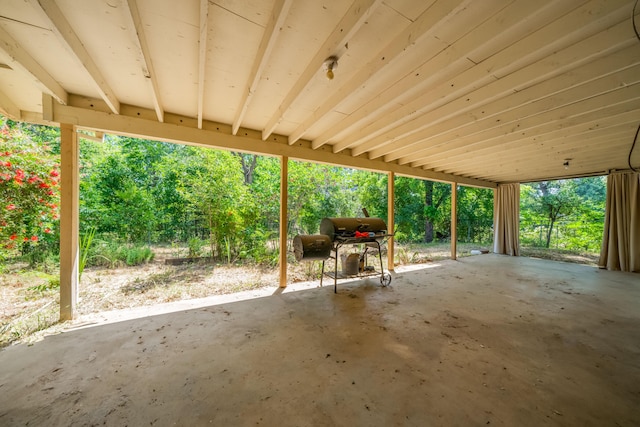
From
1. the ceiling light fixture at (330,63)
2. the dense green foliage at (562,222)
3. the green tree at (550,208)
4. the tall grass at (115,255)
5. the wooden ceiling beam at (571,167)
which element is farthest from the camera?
the green tree at (550,208)

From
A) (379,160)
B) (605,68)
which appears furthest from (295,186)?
(605,68)

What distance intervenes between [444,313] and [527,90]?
8.89 feet

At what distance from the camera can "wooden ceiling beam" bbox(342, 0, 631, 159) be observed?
1475mm

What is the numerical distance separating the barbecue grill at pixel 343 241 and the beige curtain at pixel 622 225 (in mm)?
6136

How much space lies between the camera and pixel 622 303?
3193mm

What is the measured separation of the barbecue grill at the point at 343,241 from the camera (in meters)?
3.44

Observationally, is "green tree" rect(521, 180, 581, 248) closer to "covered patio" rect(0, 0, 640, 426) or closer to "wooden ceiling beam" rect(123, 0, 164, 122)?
"covered patio" rect(0, 0, 640, 426)

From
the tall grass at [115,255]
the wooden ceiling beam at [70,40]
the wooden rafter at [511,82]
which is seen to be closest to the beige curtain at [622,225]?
the wooden rafter at [511,82]

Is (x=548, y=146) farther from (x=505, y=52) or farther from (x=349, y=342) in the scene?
(x=349, y=342)

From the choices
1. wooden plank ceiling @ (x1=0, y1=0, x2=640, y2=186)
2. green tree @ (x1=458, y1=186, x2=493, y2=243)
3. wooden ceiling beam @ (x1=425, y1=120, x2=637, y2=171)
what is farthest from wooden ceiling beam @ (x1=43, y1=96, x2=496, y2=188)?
green tree @ (x1=458, y1=186, x2=493, y2=243)

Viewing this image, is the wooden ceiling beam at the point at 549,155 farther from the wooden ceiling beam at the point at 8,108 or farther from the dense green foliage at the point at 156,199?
the wooden ceiling beam at the point at 8,108

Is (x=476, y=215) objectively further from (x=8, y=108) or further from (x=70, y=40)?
(x=8, y=108)

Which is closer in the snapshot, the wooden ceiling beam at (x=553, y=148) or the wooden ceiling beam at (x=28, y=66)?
the wooden ceiling beam at (x=28, y=66)

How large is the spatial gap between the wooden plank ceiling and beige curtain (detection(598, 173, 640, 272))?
10.6 feet
